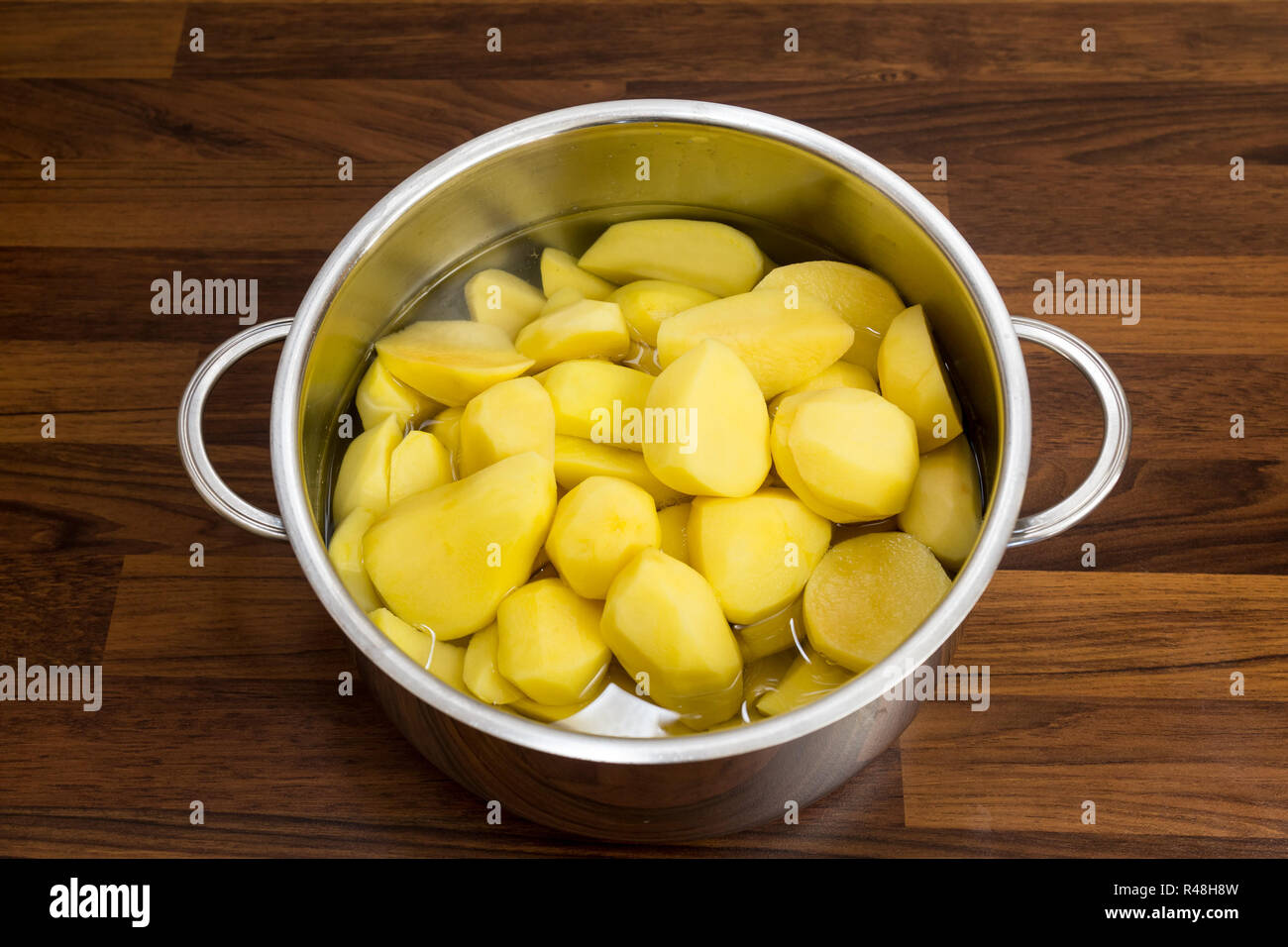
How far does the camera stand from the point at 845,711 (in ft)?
1.53

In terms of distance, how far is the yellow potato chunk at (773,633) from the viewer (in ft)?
1.99

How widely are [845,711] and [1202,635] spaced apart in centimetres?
39

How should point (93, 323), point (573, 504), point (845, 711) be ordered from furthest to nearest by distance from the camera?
point (93, 323), point (573, 504), point (845, 711)

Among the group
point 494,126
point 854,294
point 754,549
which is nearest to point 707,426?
point 754,549

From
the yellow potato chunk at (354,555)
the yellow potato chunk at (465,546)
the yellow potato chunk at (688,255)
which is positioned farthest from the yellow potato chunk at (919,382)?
the yellow potato chunk at (354,555)

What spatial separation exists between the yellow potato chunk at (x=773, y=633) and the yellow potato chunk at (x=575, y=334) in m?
0.21

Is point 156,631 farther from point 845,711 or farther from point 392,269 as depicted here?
point 845,711

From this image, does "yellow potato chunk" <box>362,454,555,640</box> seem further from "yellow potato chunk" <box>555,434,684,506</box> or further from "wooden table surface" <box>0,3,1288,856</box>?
"wooden table surface" <box>0,3,1288,856</box>

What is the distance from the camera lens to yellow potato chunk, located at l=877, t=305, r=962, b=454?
0.63 m

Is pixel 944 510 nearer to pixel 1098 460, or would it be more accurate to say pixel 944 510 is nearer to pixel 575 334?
pixel 1098 460

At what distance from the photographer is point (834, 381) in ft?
2.11

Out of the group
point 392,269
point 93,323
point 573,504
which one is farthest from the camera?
point 93,323
